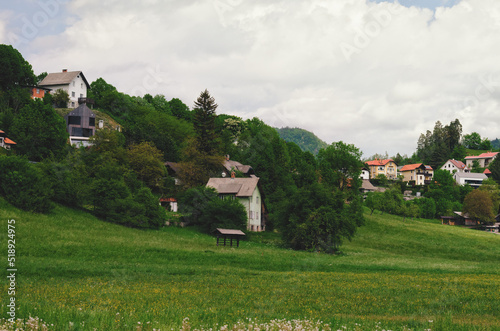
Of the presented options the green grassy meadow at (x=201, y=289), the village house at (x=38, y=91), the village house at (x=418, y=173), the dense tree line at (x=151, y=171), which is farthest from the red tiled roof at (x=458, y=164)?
the green grassy meadow at (x=201, y=289)

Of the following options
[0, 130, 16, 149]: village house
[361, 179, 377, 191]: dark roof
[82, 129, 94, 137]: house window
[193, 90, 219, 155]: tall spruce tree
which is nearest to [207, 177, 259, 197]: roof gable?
[193, 90, 219, 155]: tall spruce tree

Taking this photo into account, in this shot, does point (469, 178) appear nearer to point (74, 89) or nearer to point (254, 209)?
point (254, 209)

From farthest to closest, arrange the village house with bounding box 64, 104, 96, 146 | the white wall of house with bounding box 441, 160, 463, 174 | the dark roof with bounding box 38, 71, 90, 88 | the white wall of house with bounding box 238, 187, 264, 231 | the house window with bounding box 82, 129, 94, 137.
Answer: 1. the white wall of house with bounding box 441, 160, 463, 174
2. the dark roof with bounding box 38, 71, 90, 88
3. the house window with bounding box 82, 129, 94, 137
4. the village house with bounding box 64, 104, 96, 146
5. the white wall of house with bounding box 238, 187, 264, 231

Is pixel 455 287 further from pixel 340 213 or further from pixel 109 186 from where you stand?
pixel 109 186

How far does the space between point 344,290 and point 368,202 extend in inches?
3711

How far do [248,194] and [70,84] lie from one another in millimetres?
65624

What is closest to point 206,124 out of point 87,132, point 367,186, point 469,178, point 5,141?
point 87,132

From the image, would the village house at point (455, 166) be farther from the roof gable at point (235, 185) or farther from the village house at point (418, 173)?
the roof gable at point (235, 185)

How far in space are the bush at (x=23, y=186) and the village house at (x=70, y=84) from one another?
6545cm

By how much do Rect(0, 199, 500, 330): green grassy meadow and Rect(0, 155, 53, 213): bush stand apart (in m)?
1.79

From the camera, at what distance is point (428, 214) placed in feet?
399

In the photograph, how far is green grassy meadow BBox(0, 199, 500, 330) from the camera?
12.9 m

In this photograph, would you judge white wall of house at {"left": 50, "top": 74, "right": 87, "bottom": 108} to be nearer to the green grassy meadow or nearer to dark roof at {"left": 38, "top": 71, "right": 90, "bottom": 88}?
dark roof at {"left": 38, "top": 71, "right": 90, "bottom": 88}

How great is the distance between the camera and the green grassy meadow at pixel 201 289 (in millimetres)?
12898
